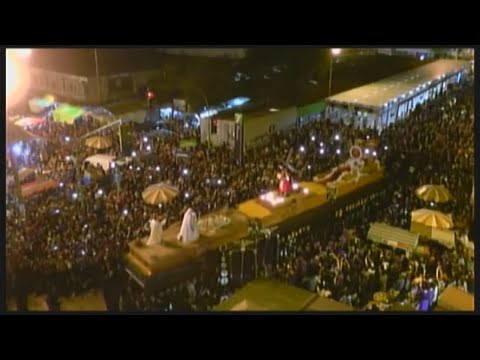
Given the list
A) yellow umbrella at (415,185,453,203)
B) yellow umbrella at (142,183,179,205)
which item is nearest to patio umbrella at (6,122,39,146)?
yellow umbrella at (142,183,179,205)

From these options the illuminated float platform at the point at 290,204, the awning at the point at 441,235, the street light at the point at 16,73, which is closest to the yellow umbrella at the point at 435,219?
the awning at the point at 441,235

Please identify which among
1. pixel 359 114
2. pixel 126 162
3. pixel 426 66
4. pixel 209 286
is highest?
pixel 426 66

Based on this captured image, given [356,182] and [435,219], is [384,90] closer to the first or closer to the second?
[356,182]

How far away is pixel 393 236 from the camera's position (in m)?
3.30

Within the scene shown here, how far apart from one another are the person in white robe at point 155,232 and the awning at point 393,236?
98 centimetres

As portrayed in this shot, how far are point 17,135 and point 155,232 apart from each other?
0.79 m

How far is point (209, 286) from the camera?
10.9 ft

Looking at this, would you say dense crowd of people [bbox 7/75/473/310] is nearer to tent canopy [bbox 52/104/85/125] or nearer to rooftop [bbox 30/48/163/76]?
tent canopy [bbox 52/104/85/125]

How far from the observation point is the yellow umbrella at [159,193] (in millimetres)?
3316

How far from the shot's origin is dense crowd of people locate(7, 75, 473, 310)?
10.8ft

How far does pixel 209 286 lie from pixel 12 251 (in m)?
0.95
